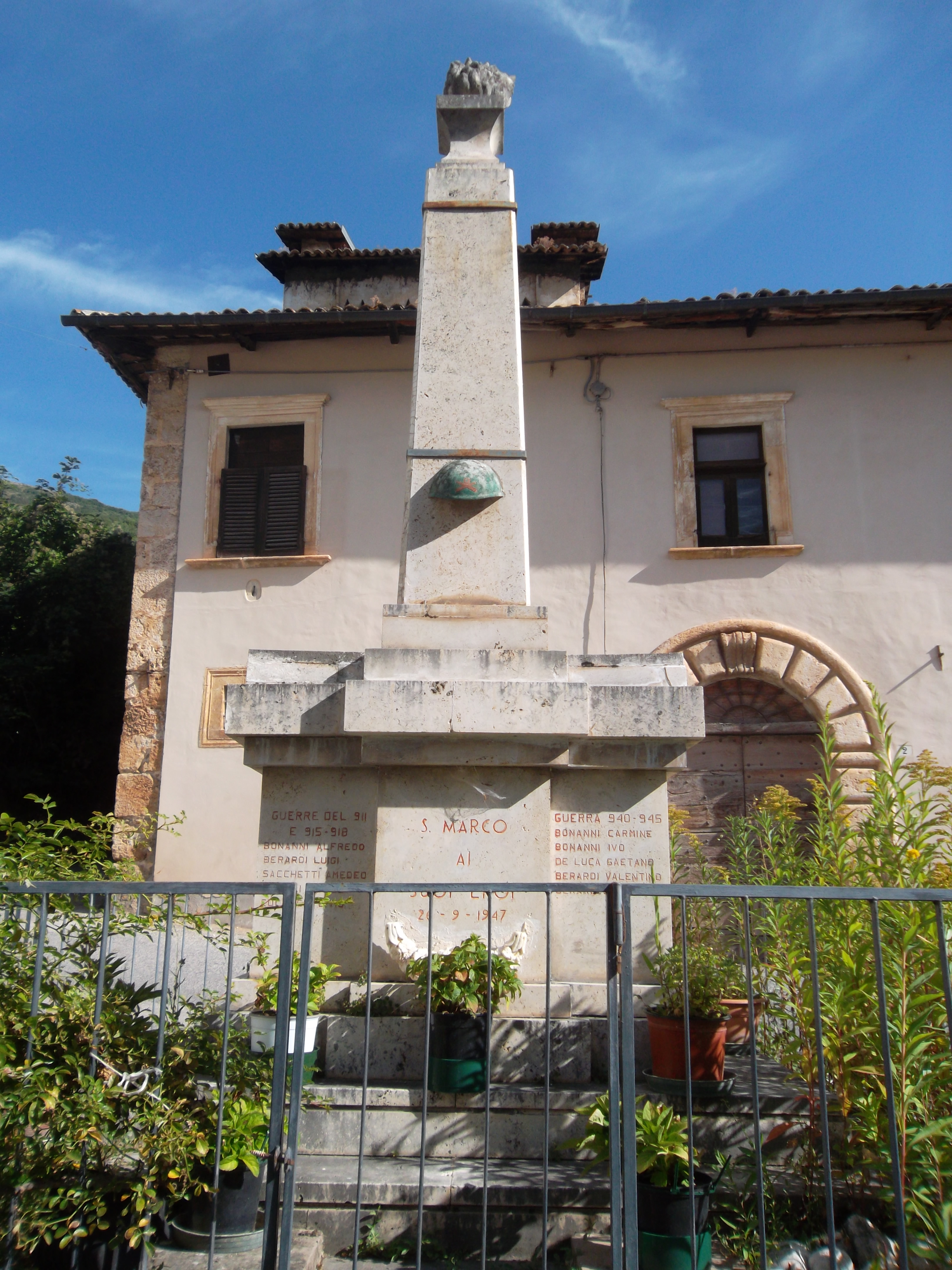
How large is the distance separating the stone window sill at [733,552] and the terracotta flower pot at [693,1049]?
23.2ft

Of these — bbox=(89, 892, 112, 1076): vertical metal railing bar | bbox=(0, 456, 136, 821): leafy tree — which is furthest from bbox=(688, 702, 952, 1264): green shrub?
bbox=(0, 456, 136, 821): leafy tree

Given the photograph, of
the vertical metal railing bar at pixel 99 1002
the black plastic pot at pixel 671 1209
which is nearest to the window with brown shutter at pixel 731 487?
the black plastic pot at pixel 671 1209

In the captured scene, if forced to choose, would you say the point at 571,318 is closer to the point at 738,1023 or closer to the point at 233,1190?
the point at 738,1023

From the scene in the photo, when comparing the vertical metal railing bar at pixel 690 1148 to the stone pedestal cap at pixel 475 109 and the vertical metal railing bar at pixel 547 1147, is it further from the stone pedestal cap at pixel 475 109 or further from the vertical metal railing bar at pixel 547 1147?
the stone pedestal cap at pixel 475 109

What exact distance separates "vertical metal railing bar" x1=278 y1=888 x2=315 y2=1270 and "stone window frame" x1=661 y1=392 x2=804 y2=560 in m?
8.16

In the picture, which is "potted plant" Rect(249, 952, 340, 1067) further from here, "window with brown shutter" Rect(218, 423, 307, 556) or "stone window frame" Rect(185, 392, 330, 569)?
"window with brown shutter" Rect(218, 423, 307, 556)

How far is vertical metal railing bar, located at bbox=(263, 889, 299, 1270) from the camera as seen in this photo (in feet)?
9.13

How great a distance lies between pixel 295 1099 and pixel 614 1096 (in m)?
0.90

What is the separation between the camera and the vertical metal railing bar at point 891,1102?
2.68 m

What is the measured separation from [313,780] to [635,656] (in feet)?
5.29

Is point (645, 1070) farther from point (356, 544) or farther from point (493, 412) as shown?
point (356, 544)

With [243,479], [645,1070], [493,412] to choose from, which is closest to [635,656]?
[493,412]

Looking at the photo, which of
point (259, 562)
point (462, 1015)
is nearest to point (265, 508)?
point (259, 562)

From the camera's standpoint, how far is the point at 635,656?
4.83 meters
